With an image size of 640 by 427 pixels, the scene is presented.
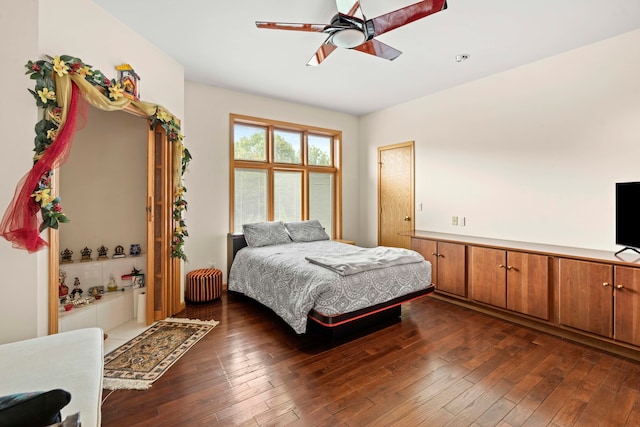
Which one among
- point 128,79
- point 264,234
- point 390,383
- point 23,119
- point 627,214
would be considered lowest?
point 390,383

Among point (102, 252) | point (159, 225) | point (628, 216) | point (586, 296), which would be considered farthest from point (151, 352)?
point (628, 216)

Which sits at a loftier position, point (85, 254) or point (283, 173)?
point (283, 173)

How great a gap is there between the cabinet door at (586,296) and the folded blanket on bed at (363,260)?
4.44 ft

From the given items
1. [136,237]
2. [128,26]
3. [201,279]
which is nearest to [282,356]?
[201,279]

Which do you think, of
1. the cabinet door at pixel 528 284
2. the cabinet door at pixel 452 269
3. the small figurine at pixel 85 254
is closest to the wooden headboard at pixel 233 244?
the small figurine at pixel 85 254

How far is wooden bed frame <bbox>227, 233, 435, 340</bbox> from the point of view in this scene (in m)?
2.62

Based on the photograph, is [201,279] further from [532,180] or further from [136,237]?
[532,180]

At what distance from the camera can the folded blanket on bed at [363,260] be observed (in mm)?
2797

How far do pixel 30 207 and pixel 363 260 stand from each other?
102 inches

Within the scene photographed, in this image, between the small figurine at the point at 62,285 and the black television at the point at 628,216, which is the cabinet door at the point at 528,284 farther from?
the small figurine at the point at 62,285

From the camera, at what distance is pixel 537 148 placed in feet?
11.3

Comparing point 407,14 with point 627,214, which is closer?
point 407,14

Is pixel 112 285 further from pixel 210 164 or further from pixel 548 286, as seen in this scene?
pixel 548 286

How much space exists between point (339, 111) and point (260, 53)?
2495 millimetres
